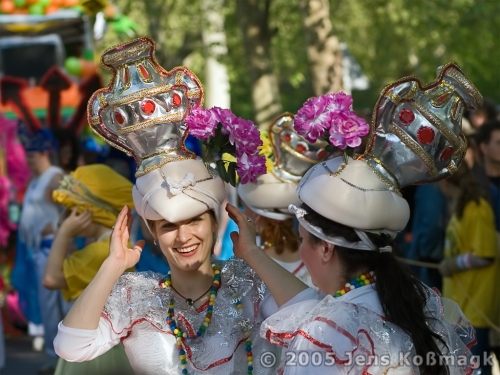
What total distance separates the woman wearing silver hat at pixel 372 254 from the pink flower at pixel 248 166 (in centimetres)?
30

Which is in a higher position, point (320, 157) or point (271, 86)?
point (320, 157)

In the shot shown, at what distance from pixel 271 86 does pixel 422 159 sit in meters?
8.30

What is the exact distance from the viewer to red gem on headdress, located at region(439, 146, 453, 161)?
332cm

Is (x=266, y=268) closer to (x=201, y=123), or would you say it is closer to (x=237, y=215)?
(x=237, y=215)

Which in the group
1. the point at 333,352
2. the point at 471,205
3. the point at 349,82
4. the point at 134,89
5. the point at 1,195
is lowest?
the point at 349,82

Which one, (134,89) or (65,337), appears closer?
(65,337)

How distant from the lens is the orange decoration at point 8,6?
43.5 ft

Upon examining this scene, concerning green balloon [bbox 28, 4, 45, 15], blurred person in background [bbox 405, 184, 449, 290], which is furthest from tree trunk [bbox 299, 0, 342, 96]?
green balloon [bbox 28, 4, 45, 15]

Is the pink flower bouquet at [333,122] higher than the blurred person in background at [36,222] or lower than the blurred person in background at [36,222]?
higher

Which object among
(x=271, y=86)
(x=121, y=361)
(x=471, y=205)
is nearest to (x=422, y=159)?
(x=121, y=361)

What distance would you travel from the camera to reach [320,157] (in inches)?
209

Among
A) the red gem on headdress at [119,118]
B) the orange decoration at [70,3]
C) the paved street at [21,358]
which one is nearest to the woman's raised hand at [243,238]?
the red gem on headdress at [119,118]

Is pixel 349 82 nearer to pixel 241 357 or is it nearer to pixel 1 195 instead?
pixel 1 195

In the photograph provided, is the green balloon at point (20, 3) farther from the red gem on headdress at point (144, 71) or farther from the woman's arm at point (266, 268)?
the woman's arm at point (266, 268)
